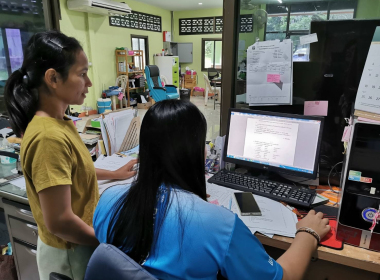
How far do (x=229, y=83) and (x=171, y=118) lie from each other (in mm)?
1054

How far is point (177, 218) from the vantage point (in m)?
0.66

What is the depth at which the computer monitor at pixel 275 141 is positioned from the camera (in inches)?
52.7

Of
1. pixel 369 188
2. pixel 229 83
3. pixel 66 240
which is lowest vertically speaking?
pixel 66 240

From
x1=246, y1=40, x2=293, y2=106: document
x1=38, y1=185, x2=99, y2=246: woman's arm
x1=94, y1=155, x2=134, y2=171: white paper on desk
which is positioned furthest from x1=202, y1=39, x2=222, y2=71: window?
x1=38, y1=185, x2=99, y2=246: woman's arm

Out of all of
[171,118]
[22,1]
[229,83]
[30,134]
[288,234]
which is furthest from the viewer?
[22,1]

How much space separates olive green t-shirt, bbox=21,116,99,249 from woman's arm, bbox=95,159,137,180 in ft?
1.15

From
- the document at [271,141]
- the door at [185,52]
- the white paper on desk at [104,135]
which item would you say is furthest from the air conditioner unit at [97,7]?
the document at [271,141]

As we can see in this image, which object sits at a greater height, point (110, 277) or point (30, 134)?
point (30, 134)

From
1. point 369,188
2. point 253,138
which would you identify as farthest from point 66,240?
point 369,188

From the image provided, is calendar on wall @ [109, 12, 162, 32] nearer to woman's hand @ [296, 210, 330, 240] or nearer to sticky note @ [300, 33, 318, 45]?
sticky note @ [300, 33, 318, 45]

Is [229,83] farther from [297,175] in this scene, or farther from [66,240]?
[66,240]

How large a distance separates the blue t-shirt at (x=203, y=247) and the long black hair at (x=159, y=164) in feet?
0.17

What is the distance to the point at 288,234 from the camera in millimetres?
1049

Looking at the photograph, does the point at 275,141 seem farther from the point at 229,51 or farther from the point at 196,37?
the point at 196,37
